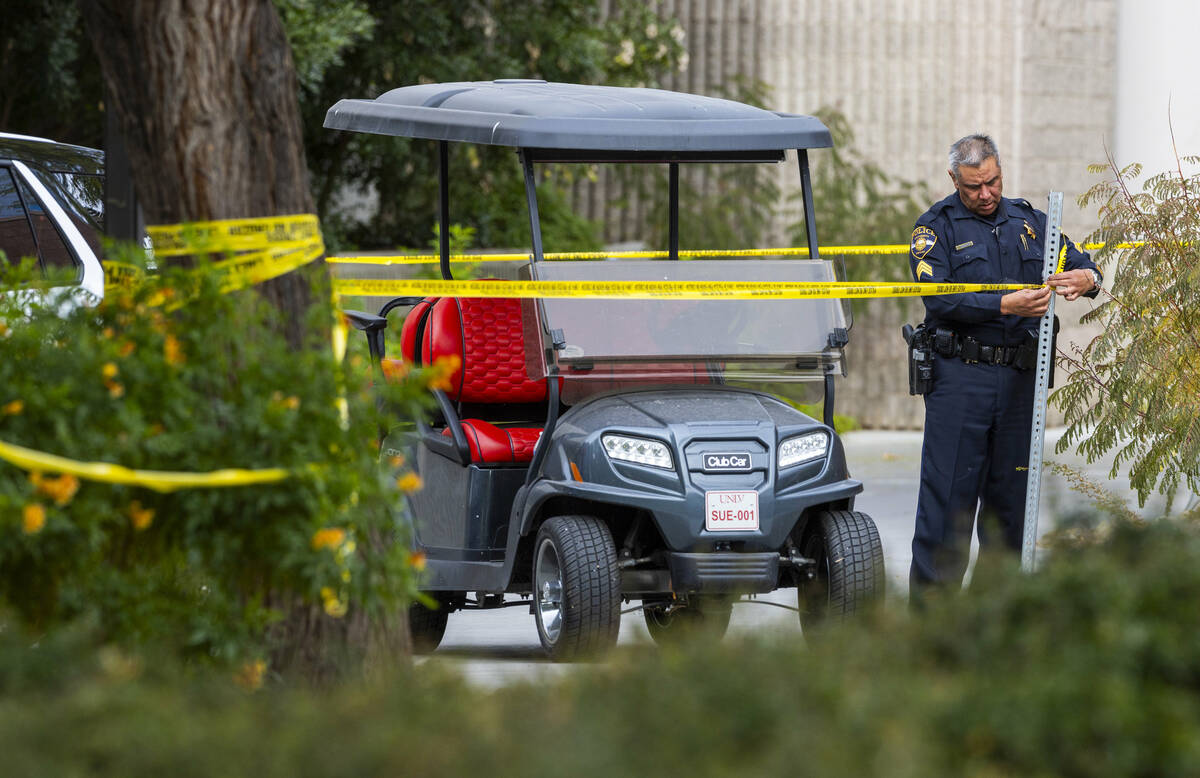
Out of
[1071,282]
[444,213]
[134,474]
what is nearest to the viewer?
[134,474]

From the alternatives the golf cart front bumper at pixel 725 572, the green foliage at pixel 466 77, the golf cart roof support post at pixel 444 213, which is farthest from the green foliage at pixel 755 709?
the green foliage at pixel 466 77

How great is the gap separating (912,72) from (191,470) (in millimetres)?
11929

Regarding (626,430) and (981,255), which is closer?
(626,430)

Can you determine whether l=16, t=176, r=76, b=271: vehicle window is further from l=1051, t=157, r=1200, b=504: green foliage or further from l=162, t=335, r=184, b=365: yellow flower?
l=1051, t=157, r=1200, b=504: green foliage

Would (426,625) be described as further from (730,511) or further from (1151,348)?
(1151,348)

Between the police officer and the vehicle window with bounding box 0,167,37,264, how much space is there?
384 cm

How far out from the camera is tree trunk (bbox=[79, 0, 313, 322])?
147 inches

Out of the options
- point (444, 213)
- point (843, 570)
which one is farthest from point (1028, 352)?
point (444, 213)

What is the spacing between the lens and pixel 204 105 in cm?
377

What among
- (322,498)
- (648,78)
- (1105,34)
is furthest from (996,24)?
(322,498)

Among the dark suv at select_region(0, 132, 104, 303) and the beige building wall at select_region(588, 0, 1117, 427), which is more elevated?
the beige building wall at select_region(588, 0, 1117, 427)

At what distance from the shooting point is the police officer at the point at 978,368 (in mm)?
6293

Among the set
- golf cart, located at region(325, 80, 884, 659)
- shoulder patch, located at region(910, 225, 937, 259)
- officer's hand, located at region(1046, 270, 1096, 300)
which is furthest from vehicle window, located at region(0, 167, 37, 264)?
officer's hand, located at region(1046, 270, 1096, 300)

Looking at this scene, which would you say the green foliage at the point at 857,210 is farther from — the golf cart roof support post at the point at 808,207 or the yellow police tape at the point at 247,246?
the yellow police tape at the point at 247,246
